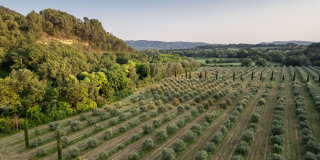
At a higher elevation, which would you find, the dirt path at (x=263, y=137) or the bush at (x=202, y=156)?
the bush at (x=202, y=156)

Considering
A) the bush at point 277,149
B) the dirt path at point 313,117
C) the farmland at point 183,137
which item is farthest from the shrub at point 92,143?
the dirt path at point 313,117

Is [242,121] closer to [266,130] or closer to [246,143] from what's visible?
[266,130]

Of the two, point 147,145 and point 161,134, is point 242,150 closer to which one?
point 161,134

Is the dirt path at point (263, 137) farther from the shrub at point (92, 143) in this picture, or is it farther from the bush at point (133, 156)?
the shrub at point (92, 143)

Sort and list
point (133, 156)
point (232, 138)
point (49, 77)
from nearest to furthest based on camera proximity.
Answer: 1. point (133, 156)
2. point (232, 138)
3. point (49, 77)

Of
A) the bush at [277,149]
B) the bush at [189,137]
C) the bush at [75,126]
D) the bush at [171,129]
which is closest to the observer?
the bush at [277,149]

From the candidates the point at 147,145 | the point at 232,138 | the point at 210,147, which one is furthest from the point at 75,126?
the point at 232,138

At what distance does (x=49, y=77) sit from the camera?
3375 cm

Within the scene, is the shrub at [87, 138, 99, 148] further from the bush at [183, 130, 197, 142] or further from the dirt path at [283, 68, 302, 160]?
the dirt path at [283, 68, 302, 160]

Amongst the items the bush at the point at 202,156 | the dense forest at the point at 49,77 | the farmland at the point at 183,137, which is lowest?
the farmland at the point at 183,137

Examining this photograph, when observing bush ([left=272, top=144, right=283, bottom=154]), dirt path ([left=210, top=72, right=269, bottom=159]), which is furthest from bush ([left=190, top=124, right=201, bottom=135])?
bush ([left=272, top=144, right=283, bottom=154])

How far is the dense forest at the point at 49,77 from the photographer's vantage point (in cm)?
2464

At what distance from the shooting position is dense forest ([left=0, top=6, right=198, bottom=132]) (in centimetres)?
2464

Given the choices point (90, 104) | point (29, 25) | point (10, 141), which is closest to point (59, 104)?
point (90, 104)
